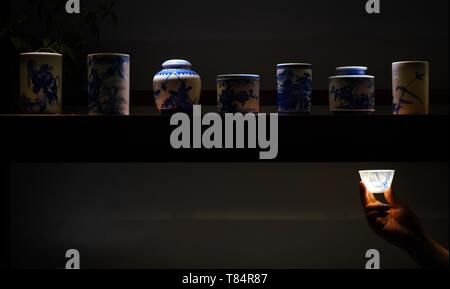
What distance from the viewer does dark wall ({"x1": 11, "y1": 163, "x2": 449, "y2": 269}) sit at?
5.63 feet

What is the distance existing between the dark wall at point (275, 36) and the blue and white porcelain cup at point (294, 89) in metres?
0.40

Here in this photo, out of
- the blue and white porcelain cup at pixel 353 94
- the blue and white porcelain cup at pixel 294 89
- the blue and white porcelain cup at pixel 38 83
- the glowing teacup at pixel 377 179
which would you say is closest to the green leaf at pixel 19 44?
the blue and white porcelain cup at pixel 38 83

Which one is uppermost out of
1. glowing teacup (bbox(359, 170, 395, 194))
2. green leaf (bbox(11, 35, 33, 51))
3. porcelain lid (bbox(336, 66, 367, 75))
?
green leaf (bbox(11, 35, 33, 51))

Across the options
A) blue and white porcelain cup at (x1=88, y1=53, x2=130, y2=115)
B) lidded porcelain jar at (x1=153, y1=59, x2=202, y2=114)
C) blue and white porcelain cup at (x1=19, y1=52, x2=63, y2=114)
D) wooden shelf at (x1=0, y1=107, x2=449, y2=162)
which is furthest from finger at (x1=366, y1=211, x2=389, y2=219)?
blue and white porcelain cup at (x1=19, y1=52, x2=63, y2=114)

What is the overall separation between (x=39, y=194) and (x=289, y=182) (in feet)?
2.76

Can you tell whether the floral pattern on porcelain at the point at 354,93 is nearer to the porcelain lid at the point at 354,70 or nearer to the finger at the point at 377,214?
the porcelain lid at the point at 354,70

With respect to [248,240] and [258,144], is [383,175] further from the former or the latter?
[248,240]

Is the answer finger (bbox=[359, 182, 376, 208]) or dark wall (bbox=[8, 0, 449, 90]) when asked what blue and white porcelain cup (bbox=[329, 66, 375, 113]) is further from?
dark wall (bbox=[8, 0, 449, 90])

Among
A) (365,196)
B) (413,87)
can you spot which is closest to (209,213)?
(365,196)

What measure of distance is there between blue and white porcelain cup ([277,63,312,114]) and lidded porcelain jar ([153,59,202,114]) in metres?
0.22

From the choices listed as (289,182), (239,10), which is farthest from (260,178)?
(239,10)

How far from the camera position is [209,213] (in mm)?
1732

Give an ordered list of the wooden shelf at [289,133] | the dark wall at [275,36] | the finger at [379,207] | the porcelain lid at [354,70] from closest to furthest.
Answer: the wooden shelf at [289,133] < the porcelain lid at [354,70] < the finger at [379,207] < the dark wall at [275,36]

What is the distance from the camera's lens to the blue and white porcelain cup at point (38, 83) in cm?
130
